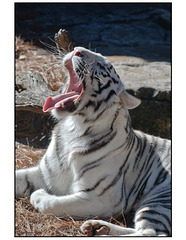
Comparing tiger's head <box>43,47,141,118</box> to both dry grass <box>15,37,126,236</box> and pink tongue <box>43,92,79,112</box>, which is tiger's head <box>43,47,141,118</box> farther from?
dry grass <box>15,37,126,236</box>

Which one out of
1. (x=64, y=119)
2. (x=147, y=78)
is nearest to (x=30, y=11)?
(x=147, y=78)

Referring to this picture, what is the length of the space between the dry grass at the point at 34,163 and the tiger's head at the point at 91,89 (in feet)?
1.11

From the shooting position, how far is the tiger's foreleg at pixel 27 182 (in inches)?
140

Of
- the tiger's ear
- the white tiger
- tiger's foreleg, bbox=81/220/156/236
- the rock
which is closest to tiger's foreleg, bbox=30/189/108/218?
the white tiger

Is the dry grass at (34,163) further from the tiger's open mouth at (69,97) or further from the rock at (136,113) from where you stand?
the rock at (136,113)

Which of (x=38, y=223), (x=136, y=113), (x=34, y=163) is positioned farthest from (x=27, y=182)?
(x=136, y=113)

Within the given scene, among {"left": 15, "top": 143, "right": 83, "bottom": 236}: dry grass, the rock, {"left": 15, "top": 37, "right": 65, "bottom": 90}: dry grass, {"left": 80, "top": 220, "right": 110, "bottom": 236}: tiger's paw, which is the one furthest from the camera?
{"left": 15, "top": 37, "right": 65, "bottom": 90}: dry grass

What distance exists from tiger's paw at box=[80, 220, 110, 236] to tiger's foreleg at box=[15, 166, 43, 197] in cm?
89

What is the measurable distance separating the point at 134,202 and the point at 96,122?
868mm

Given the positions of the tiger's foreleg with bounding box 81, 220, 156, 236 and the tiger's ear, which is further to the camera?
the tiger's ear

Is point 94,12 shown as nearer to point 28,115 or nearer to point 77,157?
point 28,115

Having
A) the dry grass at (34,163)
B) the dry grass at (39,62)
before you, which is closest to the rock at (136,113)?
the dry grass at (34,163)

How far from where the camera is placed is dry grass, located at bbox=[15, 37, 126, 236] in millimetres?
2939

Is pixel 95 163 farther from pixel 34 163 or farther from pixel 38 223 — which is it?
pixel 34 163
